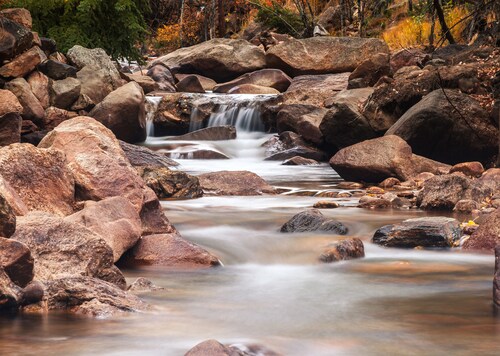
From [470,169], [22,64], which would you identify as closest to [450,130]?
[470,169]

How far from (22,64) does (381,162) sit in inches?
332

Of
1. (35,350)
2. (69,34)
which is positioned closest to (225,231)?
(35,350)

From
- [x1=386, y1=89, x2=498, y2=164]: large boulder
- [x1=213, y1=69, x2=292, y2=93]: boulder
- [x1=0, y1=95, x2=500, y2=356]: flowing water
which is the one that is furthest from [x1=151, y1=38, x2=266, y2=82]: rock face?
[x1=0, y1=95, x2=500, y2=356]: flowing water

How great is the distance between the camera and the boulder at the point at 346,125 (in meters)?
16.0

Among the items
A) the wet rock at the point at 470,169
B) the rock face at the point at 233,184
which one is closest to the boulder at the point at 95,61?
the rock face at the point at 233,184

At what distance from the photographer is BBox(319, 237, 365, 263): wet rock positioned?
7.16 metres

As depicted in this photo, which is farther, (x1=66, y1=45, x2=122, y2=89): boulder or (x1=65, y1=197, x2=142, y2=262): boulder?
(x1=66, y1=45, x2=122, y2=89): boulder

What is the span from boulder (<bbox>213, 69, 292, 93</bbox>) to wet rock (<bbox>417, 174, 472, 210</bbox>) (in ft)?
45.6

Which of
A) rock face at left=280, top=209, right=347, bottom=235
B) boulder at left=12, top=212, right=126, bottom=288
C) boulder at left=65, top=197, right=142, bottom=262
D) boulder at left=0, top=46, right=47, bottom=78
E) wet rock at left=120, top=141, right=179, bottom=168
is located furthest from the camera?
boulder at left=0, top=46, right=47, bottom=78

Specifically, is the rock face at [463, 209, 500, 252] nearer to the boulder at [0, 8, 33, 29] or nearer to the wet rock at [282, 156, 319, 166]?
the wet rock at [282, 156, 319, 166]

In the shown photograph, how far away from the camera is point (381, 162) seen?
12.7 metres

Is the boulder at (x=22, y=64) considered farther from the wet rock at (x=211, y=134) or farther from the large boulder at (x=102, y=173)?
the large boulder at (x=102, y=173)

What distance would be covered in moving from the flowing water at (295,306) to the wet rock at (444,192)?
1026mm

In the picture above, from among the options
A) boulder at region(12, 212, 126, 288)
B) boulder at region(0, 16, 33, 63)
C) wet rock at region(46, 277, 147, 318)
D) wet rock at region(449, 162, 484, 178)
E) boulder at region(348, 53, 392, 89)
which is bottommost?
wet rock at region(449, 162, 484, 178)
